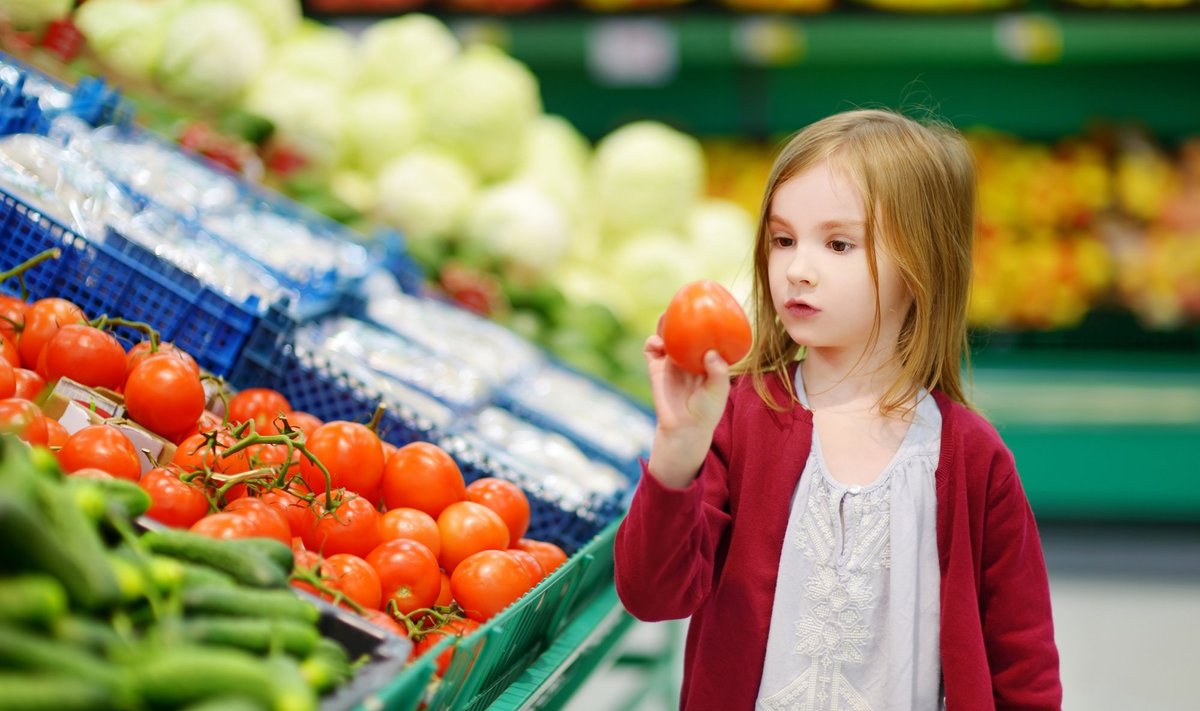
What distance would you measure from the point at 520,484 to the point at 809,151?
86 centimetres

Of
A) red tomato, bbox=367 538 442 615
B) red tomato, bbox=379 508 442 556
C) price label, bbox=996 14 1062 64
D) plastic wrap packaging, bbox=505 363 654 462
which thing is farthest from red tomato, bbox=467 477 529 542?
price label, bbox=996 14 1062 64

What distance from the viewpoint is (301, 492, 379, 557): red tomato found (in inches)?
63.9

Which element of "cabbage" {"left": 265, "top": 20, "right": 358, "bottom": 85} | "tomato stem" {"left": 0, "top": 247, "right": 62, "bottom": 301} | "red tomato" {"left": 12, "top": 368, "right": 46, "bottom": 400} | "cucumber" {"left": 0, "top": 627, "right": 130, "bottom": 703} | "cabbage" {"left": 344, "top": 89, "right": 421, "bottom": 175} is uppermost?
"cabbage" {"left": 265, "top": 20, "right": 358, "bottom": 85}

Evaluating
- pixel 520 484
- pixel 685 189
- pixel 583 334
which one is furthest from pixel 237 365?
pixel 685 189

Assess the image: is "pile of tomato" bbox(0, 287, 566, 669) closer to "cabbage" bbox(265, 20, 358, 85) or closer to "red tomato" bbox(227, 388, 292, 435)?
"red tomato" bbox(227, 388, 292, 435)

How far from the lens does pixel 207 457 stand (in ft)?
5.16

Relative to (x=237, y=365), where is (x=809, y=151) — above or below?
above

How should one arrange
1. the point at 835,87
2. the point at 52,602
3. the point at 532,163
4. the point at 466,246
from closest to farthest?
the point at 52,602 → the point at 466,246 → the point at 532,163 → the point at 835,87

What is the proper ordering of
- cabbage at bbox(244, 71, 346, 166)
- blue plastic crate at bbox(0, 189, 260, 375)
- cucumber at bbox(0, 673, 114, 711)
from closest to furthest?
cucumber at bbox(0, 673, 114, 711), blue plastic crate at bbox(0, 189, 260, 375), cabbage at bbox(244, 71, 346, 166)

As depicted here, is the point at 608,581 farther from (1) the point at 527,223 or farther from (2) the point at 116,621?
(1) the point at 527,223

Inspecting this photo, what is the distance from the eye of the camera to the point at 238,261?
2369 millimetres

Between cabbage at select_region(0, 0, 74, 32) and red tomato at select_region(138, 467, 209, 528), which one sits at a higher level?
cabbage at select_region(0, 0, 74, 32)

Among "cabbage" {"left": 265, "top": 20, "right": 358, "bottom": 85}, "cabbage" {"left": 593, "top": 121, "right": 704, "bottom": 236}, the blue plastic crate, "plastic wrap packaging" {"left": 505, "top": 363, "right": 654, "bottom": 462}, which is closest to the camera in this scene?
the blue plastic crate

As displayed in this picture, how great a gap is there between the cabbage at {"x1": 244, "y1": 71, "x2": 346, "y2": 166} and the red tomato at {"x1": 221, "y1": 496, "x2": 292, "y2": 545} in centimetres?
251
